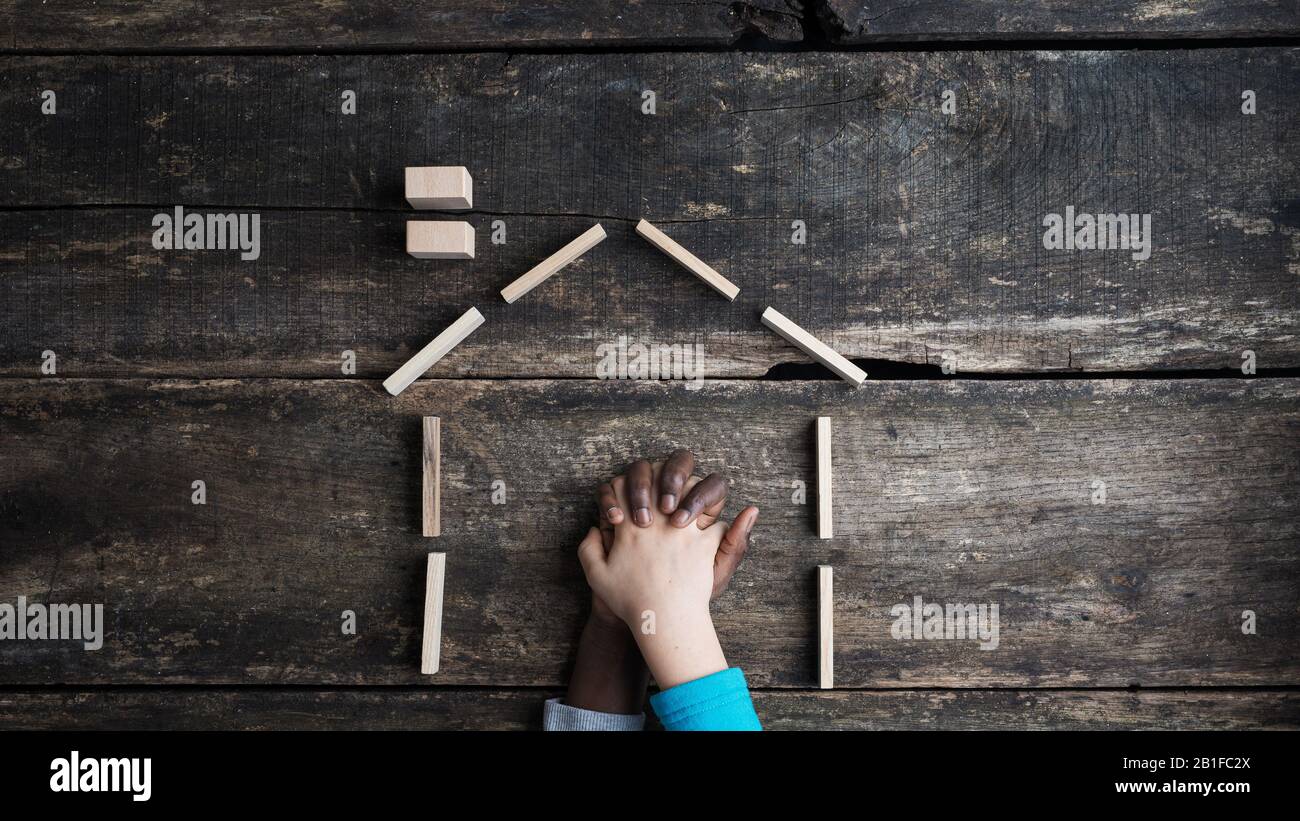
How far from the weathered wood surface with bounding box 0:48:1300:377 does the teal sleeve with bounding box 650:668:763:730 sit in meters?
0.46

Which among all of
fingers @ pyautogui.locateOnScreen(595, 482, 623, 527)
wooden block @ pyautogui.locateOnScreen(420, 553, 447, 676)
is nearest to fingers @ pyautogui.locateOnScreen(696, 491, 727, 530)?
fingers @ pyautogui.locateOnScreen(595, 482, 623, 527)

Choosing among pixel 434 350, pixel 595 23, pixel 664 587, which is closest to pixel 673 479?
pixel 664 587

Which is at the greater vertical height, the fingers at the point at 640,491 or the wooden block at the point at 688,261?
the wooden block at the point at 688,261

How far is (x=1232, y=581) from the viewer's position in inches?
45.1

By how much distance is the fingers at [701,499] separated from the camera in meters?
1.09

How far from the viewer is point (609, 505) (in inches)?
43.3

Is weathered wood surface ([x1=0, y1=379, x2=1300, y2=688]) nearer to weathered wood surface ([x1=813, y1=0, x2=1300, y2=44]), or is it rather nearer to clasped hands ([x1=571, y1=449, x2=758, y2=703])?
clasped hands ([x1=571, y1=449, x2=758, y2=703])

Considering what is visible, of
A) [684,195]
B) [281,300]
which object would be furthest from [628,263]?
[281,300]

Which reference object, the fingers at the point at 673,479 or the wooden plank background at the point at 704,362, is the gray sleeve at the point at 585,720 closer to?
the wooden plank background at the point at 704,362

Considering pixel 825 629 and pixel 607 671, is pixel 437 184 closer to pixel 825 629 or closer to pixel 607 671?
pixel 607 671

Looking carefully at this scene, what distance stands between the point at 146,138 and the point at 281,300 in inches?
12.6

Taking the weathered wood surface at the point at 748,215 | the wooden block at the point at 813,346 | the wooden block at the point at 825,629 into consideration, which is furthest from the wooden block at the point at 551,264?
the wooden block at the point at 825,629

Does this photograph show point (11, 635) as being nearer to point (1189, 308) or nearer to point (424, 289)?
point (424, 289)

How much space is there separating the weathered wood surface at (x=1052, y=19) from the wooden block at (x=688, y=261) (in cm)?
40
